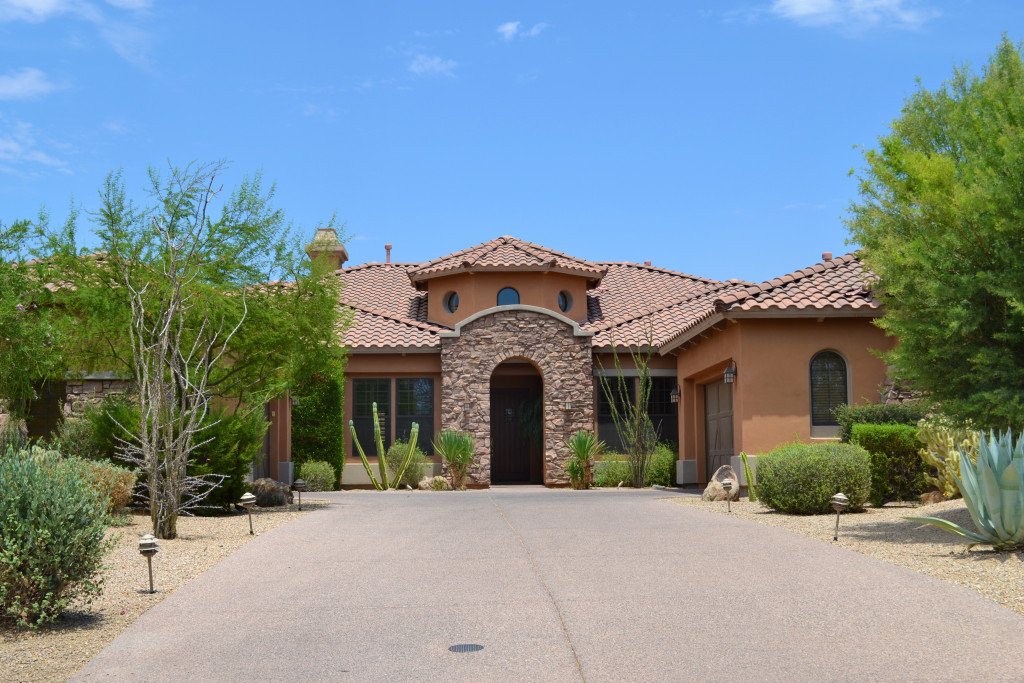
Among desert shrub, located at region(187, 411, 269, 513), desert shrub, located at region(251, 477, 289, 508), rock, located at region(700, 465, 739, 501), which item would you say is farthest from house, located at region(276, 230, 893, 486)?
desert shrub, located at region(251, 477, 289, 508)

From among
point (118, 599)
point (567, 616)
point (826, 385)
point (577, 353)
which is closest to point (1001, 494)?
point (567, 616)

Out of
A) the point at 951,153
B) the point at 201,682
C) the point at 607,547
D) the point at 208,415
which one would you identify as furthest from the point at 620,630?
the point at 951,153

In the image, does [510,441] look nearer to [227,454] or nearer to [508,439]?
[508,439]

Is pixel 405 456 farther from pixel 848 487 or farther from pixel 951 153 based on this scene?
pixel 951 153

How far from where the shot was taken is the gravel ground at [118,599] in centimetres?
634

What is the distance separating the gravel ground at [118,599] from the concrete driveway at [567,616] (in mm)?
213

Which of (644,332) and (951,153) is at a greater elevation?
(951,153)

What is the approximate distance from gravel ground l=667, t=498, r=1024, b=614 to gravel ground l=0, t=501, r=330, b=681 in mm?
6717

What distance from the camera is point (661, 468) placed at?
23547 mm

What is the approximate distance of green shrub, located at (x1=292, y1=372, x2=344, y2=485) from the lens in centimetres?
2338

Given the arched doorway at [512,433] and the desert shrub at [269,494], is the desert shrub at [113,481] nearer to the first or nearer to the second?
the desert shrub at [269,494]

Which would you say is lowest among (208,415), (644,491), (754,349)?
(644,491)

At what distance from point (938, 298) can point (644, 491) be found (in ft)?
36.8

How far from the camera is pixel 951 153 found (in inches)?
610
